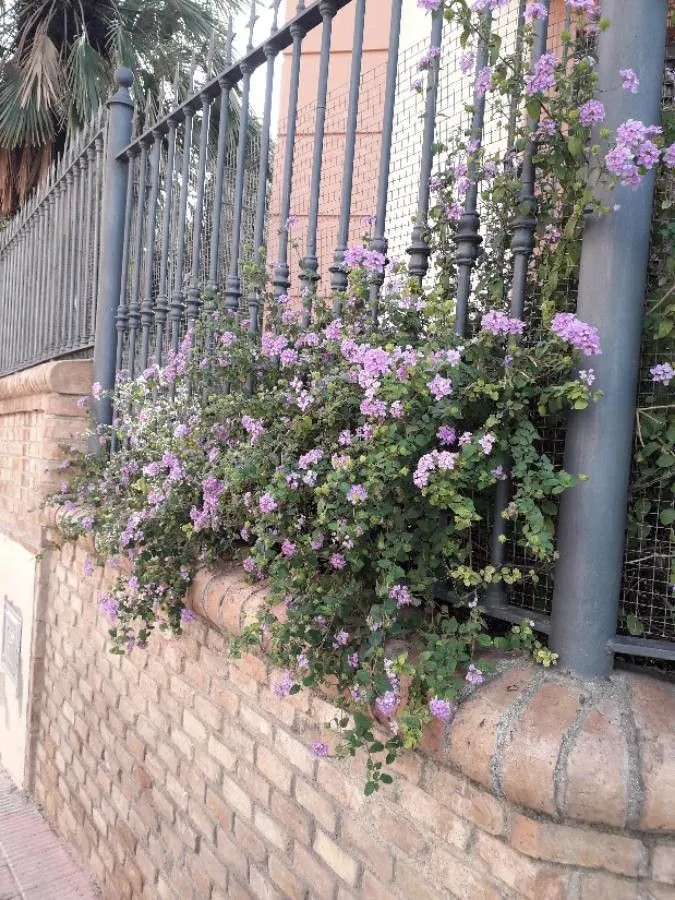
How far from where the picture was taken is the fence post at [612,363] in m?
1.54

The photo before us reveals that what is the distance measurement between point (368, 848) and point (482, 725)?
572 millimetres

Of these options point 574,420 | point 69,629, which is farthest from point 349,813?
point 69,629

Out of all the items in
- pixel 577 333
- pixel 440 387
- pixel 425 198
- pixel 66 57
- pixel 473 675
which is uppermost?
pixel 66 57

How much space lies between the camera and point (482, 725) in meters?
1.45

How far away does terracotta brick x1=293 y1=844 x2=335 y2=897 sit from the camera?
1.92m

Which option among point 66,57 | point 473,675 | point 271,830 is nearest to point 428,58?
point 473,675

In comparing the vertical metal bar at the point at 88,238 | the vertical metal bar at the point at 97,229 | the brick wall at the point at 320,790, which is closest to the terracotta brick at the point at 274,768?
the brick wall at the point at 320,790

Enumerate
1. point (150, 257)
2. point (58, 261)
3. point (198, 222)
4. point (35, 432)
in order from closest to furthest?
point (198, 222), point (150, 257), point (35, 432), point (58, 261)

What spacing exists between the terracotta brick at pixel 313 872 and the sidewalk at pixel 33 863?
205 cm

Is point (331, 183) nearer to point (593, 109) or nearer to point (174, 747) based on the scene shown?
point (593, 109)

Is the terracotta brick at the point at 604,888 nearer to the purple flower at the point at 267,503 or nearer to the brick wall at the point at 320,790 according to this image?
the brick wall at the point at 320,790

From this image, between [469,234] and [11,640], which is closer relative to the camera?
[469,234]

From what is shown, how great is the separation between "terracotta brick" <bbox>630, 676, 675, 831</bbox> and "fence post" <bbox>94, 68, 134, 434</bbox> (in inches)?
123

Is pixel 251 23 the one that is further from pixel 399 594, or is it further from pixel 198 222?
pixel 399 594
